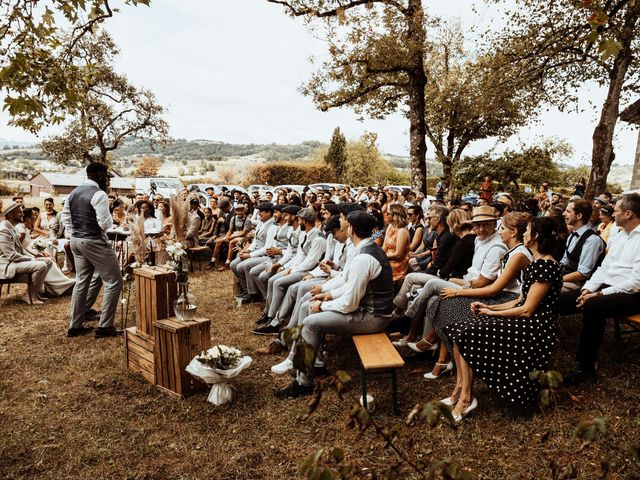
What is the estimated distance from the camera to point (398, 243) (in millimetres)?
5605

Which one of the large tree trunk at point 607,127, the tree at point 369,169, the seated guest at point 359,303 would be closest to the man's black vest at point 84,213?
the seated guest at point 359,303

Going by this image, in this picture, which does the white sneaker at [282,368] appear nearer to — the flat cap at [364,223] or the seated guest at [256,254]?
the flat cap at [364,223]

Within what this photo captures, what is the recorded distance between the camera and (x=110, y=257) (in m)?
5.30

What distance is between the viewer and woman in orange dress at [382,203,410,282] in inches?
220

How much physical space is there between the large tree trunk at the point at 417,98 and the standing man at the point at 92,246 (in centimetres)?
955

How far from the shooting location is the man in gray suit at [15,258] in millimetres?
6574

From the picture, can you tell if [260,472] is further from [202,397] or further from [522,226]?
[522,226]

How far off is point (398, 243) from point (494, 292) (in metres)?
1.90

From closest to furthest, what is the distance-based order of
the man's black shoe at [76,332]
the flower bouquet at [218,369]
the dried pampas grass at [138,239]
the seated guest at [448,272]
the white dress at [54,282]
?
the flower bouquet at [218,369]
the seated guest at [448,272]
the dried pampas grass at [138,239]
the man's black shoe at [76,332]
the white dress at [54,282]

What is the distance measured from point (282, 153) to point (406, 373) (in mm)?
134467

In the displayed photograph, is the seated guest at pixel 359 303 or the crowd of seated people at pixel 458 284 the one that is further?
the seated guest at pixel 359 303

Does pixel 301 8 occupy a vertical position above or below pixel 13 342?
above

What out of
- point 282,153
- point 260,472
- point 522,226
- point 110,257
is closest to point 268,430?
point 260,472

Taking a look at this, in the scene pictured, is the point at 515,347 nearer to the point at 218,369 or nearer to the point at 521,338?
the point at 521,338
